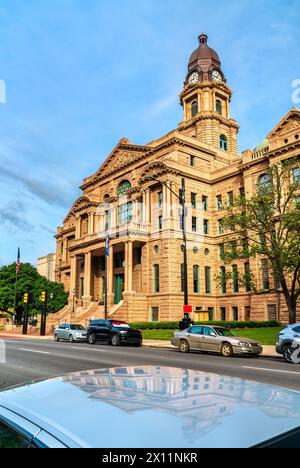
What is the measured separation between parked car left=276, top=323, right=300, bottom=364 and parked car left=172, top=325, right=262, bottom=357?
1803 mm

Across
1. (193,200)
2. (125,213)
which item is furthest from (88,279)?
(193,200)

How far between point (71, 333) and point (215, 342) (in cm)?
1414

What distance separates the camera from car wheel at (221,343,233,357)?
18402mm

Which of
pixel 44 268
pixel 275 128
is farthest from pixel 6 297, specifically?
pixel 275 128

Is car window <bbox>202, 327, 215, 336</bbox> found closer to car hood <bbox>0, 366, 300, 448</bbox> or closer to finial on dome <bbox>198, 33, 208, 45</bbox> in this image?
car hood <bbox>0, 366, 300, 448</bbox>

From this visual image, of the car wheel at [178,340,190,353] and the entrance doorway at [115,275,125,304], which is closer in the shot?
the car wheel at [178,340,190,353]

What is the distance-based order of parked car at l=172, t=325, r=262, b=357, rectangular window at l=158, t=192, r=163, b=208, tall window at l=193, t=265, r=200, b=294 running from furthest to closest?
rectangular window at l=158, t=192, r=163, b=208, tall window at l=193, t=265, r=200, b=294, parked car at l=172, t=325, r=262, b=357

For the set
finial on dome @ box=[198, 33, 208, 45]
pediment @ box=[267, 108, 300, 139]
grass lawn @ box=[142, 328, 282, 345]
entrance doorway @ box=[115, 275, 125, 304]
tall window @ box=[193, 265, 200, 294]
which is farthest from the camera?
finial on dome @ box=[198, 33, 208, 45]

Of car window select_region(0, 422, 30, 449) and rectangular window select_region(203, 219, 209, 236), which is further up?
rectangular window select_region(203, 219, 209, 236)

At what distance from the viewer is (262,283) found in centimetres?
4178

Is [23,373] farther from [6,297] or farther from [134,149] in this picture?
[6,297]

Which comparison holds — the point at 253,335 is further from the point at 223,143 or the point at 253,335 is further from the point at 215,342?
the point at 223,143

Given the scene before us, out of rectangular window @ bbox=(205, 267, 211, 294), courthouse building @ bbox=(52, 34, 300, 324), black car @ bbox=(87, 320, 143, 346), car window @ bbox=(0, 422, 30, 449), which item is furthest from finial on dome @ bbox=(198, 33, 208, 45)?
car window @ bbox=(0, 422, 30, 449)
